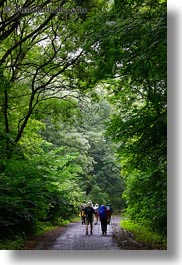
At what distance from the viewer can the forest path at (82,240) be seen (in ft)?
14.0

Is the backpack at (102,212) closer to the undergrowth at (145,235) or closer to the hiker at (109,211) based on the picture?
the hiker at (109,211)

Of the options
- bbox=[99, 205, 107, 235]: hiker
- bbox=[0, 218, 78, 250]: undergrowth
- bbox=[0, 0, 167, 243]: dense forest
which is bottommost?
bbox=[0, 218, 78, 250]: undergrowth

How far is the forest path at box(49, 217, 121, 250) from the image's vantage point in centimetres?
427

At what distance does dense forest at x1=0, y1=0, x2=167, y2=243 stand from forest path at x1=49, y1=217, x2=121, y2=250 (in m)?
0.30

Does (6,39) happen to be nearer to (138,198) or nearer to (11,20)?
(11,20)

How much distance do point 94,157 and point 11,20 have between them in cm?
188

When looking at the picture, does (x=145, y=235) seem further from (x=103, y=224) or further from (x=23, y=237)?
(x=23, y=237)

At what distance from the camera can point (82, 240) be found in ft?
14.4

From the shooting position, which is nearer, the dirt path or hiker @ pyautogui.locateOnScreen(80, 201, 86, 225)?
the dirt path

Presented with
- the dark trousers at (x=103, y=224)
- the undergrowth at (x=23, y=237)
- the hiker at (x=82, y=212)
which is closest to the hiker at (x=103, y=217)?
the dark trousers at (x=103, y=224)

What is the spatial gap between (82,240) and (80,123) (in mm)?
1287

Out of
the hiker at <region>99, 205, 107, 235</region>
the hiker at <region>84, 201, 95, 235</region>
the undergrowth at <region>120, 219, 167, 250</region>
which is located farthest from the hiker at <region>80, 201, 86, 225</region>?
the undergrowth at <region>120, 219, 167, 250</region>

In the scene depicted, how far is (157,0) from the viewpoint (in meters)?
4.44

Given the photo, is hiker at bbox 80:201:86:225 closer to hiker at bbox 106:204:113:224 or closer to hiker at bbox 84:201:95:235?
hiker at bbox 84:201:95:235
